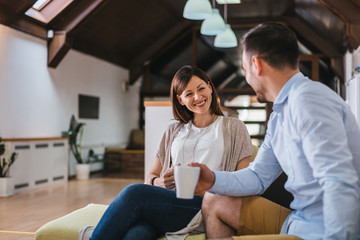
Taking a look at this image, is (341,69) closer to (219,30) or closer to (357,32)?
(357,32)

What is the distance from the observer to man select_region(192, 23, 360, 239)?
1.10 m

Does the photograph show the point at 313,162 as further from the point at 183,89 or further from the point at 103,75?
the point at 103,75

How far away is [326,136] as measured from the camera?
114 centimetres

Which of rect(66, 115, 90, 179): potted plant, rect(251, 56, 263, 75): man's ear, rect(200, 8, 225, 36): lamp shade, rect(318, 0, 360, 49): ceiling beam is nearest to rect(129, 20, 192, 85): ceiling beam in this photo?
rect(66, 115, 90, 179): potted plant

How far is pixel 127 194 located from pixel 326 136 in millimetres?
844

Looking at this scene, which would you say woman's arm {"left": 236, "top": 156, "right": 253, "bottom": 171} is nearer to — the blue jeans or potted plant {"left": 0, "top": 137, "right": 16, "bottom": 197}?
the blue jeans

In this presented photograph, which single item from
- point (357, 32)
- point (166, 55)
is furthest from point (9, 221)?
point (166, 55)

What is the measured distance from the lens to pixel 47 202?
5141 mm

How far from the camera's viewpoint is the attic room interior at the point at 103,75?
5.88m

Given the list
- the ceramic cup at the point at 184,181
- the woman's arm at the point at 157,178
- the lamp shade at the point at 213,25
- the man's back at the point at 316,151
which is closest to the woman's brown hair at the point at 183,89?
the woman's arm at the point at 157,178

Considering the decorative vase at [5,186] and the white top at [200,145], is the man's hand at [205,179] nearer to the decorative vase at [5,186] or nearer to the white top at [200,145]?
the white top at [200,145]

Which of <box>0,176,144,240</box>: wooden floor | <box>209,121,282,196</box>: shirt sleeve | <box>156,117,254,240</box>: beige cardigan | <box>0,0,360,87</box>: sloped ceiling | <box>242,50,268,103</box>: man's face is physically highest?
<box>0,0,360,87</box>: sloped ceiling

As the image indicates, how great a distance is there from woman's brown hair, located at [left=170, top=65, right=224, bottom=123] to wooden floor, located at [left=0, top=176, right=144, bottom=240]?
1.78 metres

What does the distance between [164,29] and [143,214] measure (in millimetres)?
8386
